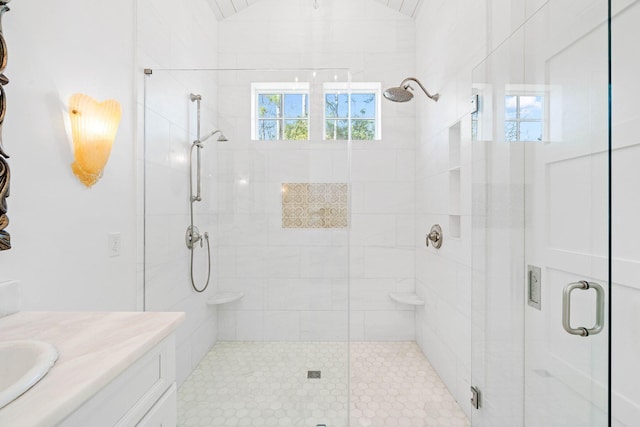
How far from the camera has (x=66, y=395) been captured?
0.61m

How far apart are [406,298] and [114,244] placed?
88.1 inches

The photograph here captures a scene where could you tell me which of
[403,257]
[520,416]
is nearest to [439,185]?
[403,257]

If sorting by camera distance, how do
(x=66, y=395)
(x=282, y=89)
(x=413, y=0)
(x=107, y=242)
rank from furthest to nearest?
(x=413, y=0) → (x=282, y=89) → (x=107, y=242) → (x=66, y=395)

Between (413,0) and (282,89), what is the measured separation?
175cm

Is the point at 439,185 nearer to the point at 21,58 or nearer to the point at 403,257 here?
the point at 403,257

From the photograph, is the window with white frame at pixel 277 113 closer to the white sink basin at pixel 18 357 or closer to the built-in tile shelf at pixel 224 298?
the built-in tile shelf at pixel 224 298

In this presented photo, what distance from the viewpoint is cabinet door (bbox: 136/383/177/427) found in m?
0.90

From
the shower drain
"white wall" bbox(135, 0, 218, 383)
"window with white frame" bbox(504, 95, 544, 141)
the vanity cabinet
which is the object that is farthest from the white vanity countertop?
"window with white frame" bbox(504, 95, 544, 141)

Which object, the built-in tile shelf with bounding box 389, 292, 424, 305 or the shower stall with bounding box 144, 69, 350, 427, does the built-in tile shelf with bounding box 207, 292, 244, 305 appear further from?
the built-in tile shelf with bounding box 389, 292, 424, 305

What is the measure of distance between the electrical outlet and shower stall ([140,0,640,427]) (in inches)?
9.2

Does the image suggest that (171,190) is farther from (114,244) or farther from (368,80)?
(368,80)

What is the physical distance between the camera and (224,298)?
6.61 feet

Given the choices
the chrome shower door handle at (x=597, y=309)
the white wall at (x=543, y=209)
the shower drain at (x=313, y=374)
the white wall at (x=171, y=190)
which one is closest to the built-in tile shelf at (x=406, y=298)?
the white wall at (x=543, y=209)

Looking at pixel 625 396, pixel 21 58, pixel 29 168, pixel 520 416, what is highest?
pixel 21 58
